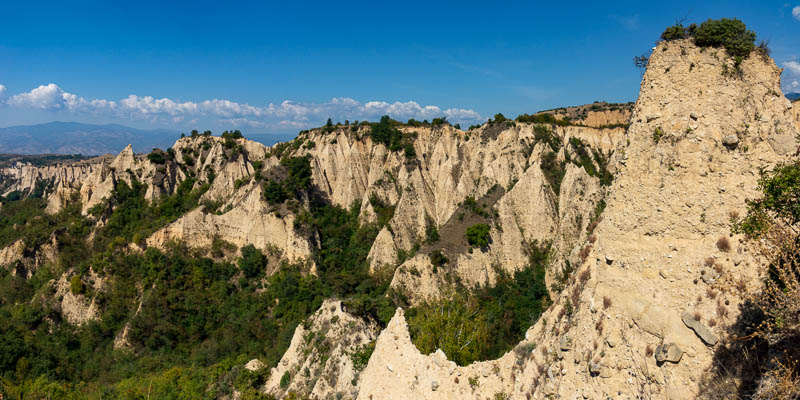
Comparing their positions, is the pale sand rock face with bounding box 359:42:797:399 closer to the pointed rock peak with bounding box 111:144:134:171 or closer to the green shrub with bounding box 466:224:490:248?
the green shrub with bounding box 466:224:490:248

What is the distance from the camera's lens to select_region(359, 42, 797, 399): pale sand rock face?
8.42 meters

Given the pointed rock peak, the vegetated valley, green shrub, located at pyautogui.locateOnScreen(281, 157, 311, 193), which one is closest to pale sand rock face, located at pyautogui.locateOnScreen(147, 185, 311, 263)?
the vegetated valley

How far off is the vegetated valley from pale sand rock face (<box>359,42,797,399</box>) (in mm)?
48

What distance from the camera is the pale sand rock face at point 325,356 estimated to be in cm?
1894

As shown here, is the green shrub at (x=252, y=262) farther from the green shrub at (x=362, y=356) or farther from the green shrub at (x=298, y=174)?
the green shrub at (x=362, y=356)

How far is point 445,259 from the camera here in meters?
31.0

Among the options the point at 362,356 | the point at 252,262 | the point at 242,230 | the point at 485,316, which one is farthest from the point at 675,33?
the point at 242,230

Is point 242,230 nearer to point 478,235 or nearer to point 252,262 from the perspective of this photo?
point 252,262

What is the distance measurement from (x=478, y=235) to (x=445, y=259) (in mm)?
4012

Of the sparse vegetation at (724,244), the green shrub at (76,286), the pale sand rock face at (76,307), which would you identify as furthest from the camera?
the green shrub at (76,286)

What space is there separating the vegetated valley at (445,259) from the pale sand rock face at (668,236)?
48 millimetres

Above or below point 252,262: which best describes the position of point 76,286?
below

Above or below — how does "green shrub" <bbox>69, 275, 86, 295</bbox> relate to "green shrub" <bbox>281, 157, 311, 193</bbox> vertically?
below

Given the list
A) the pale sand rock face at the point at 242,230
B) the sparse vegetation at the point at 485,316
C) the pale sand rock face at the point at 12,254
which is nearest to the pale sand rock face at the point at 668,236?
the sparse vegetation at the point at 485,316
